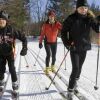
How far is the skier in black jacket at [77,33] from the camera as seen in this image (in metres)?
7.33

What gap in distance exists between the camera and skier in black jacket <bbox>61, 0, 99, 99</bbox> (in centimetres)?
733

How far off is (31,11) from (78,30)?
76.3 metres

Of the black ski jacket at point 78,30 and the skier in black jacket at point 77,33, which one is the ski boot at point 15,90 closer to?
the skier in black jacket at point 77,33

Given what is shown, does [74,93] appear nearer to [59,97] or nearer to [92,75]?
[59,97]

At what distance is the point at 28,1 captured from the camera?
8431 centimetres

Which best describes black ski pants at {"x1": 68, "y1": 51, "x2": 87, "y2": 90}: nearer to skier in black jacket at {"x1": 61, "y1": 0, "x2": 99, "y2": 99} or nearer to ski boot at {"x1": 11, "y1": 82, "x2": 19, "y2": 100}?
skier in black jacket at {"x1": 61, "y1": 0, "x2": 99, "y2": 99}

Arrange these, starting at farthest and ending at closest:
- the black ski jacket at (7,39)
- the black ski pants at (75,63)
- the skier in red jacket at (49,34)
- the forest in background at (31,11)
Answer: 1. the forest in background at (31,11)
2. the skier in red jacket at (49,34)
3. the black ski jacket at (7,39)
4. the black ski pants at (75,63)

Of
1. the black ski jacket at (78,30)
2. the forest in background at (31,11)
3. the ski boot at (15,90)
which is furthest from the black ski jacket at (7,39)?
the forest in background at (31,11)

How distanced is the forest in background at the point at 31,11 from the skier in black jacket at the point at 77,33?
1731 inches

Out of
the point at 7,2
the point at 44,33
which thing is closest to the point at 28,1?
the point at 7,2

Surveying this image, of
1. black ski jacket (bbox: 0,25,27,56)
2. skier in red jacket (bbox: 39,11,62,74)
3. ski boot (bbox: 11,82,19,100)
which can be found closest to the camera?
black ski jacket (bbox: 0,25,27,56)

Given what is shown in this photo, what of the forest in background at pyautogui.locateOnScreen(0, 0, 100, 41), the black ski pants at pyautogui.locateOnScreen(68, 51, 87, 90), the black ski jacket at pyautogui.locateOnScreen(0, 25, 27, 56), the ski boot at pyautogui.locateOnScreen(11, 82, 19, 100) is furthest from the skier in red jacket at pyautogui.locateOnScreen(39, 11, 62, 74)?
the forest in background at pyautogui.locateOnScreen(0, 0, 100, 41)

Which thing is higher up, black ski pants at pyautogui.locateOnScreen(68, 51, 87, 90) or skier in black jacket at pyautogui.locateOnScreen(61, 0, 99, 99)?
skier in black jacket at pyautogui.locateOnScreen(61, 0, 99, 99)

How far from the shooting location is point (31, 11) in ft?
273
